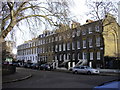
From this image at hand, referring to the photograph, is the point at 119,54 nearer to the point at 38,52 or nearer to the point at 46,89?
the point at 46,89

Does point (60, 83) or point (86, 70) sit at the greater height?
point (60, 83)

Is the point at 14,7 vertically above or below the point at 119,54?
above

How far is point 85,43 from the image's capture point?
45531mm

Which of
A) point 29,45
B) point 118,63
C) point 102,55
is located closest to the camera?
point 118,63

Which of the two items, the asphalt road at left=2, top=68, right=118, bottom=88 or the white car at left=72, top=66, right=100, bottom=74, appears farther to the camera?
the white car at left=72, top=66, right=100, bottom=74

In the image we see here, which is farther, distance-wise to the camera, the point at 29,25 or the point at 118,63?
the point at 118,63

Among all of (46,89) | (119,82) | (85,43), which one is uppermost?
(85,43)

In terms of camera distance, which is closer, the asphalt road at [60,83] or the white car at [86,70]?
the asphalt road at [60,83]

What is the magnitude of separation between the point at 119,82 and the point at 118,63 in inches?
1255

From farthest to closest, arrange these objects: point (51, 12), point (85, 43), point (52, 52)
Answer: point (52, 52) → point (85, 43) → point (51, 12)

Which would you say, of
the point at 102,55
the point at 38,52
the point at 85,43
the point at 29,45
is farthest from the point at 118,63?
the point at 29,45

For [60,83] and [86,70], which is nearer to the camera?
[60,83]

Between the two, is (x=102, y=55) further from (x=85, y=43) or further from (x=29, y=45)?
(x=29, y=45)

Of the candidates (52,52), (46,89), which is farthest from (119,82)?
(52,52)
